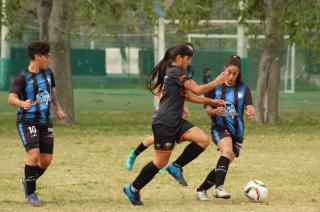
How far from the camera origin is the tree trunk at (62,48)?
2609cm

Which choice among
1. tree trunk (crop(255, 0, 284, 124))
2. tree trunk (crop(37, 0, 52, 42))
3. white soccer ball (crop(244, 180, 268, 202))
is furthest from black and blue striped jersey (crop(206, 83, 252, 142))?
tree trunk (crop(37, 0, 52, 42))

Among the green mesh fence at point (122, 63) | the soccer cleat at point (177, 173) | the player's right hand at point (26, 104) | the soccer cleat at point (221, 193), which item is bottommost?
the green mesh fence at point (122, 63)

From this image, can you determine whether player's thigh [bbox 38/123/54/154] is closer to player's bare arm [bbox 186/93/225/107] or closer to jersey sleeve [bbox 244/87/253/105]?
player's bare arm [bbox 186/93/225/107]

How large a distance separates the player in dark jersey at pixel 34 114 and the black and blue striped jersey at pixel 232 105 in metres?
1.98

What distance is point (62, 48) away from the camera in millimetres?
26500

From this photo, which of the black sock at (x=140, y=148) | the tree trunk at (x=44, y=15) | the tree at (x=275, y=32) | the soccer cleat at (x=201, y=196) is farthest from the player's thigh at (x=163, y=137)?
the tree trunk at (x=44, y=15)

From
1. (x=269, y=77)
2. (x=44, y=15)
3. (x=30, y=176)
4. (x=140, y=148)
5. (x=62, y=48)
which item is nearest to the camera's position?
(x=30, y=176)

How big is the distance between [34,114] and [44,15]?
15.5 meters

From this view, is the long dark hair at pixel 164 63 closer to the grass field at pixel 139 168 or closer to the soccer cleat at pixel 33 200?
the grass field at pixel 139 168

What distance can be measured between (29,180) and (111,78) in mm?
37060

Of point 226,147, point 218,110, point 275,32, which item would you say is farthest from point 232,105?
point 275,32

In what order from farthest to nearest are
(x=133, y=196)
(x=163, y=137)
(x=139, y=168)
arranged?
(x=139, y=168) < (x=133, y=196) < (x=163, y=137)

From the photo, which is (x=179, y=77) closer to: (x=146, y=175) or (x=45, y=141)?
(x=146, y=175)

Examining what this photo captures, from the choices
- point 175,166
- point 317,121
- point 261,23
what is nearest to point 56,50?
point 261,23
